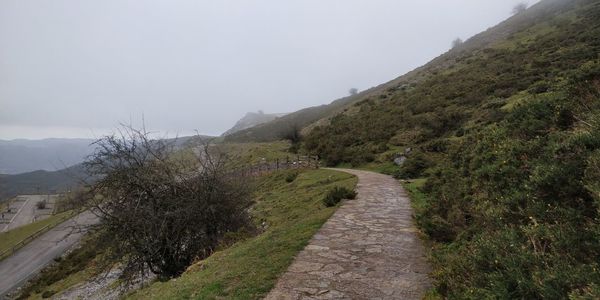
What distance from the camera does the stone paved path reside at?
517 centimetres

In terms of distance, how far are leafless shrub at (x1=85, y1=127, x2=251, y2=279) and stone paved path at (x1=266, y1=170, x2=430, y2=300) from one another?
16.1 feet

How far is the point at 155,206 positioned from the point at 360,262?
8084 mm

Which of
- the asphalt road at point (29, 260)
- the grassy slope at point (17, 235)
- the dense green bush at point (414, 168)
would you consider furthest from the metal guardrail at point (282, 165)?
the grassy slope at point (17, 235)

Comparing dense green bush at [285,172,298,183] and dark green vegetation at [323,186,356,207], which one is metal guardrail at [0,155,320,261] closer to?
dense green bush at [285,172,298,183]

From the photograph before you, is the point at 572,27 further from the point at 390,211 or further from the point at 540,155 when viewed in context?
the point at 540,155

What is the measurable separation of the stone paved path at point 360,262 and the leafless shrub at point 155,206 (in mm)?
4909

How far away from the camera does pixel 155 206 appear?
39.1 ft

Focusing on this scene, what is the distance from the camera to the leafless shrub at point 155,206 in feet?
37.2

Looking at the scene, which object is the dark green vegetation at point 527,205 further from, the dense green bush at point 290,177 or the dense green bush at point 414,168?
the dense green bush at point 290,177

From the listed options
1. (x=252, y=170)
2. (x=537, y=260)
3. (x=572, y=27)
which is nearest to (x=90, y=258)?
(x=252, y=170)

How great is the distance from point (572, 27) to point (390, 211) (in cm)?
3146

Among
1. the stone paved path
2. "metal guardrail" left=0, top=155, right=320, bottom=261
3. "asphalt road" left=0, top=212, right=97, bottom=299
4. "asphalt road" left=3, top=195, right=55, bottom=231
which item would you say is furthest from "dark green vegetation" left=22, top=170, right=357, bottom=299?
"asphalt road" left=3, top=195, right=55, bottom=231

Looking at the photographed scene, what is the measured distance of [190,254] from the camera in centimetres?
1207

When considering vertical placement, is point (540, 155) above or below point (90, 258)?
above
